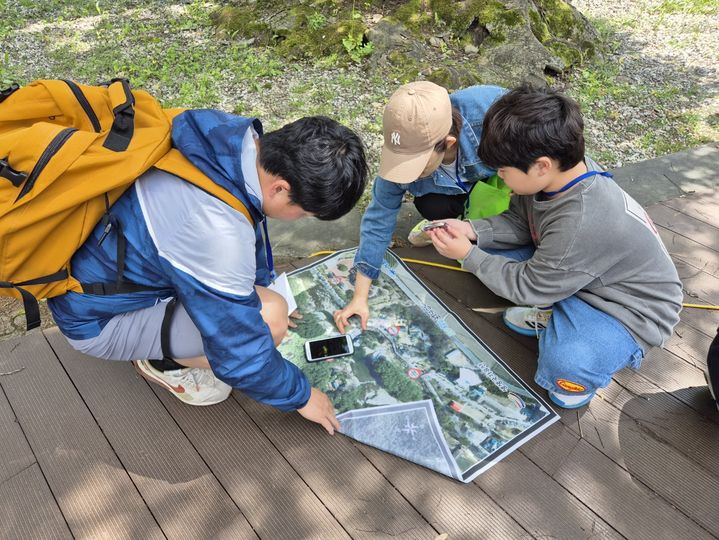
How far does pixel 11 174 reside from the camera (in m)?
1.13

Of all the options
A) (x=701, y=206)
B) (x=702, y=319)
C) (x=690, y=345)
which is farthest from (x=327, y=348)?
(x=701, y=206)

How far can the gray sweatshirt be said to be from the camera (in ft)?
5.39

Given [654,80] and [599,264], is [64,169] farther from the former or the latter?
[654,80]

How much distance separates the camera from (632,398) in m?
1.93

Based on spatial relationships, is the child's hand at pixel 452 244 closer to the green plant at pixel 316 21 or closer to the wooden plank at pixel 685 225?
the wooden plank at pixel 685 225

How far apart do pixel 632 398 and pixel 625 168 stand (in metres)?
1.87

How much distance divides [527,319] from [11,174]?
1.87m

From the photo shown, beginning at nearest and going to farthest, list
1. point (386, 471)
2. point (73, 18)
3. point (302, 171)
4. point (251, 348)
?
point (302, 171)
point (251, 348)
point (386, 471)
point (73, 18)

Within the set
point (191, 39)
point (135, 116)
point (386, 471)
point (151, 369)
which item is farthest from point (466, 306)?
point (191, 39)

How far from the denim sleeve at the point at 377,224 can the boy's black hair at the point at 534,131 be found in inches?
21.7

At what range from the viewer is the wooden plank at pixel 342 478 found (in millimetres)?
1562

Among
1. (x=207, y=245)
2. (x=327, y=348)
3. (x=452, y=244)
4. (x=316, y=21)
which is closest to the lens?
(x=207, y=245)

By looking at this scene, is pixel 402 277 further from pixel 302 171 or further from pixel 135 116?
pixel 135 116

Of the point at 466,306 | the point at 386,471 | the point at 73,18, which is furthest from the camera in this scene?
the point at 73,18
